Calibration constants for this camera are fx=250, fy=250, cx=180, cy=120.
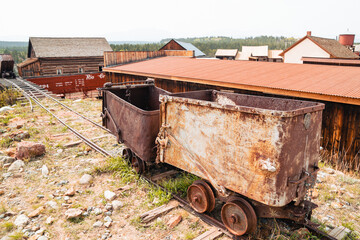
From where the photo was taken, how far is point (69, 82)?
81.1ft

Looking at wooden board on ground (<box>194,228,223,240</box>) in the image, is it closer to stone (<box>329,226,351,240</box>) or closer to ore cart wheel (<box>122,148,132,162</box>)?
stone (<box>329,226,351,240</box>)

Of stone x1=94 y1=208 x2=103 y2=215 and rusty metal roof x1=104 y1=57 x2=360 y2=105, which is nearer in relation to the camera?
stone x1=94 y1=208 x2=103 y2=215

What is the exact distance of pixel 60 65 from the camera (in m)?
34.1

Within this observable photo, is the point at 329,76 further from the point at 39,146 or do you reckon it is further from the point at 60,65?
the point at 60,65

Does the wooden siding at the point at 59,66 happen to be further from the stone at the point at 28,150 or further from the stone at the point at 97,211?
the stone at the point at 97,211

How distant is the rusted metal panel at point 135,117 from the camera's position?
512 centimetres

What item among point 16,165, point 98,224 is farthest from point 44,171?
point 98,224

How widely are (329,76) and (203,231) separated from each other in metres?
8.14

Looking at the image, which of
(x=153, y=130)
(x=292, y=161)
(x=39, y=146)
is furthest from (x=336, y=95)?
(x=39, y=146)

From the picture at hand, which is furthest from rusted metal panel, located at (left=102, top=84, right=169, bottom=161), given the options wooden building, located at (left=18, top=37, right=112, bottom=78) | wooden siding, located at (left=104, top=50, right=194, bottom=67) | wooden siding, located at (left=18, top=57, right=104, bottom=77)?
wooden siding, located at (left=18, top=57, right=104, bottom=77)

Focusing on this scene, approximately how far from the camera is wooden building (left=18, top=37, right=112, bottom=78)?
3234 cm

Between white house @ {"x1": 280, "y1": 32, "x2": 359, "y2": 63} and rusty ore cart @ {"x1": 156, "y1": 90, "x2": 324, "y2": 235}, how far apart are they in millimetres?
30550

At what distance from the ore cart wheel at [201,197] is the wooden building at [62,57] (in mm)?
33561

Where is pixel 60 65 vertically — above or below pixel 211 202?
above
